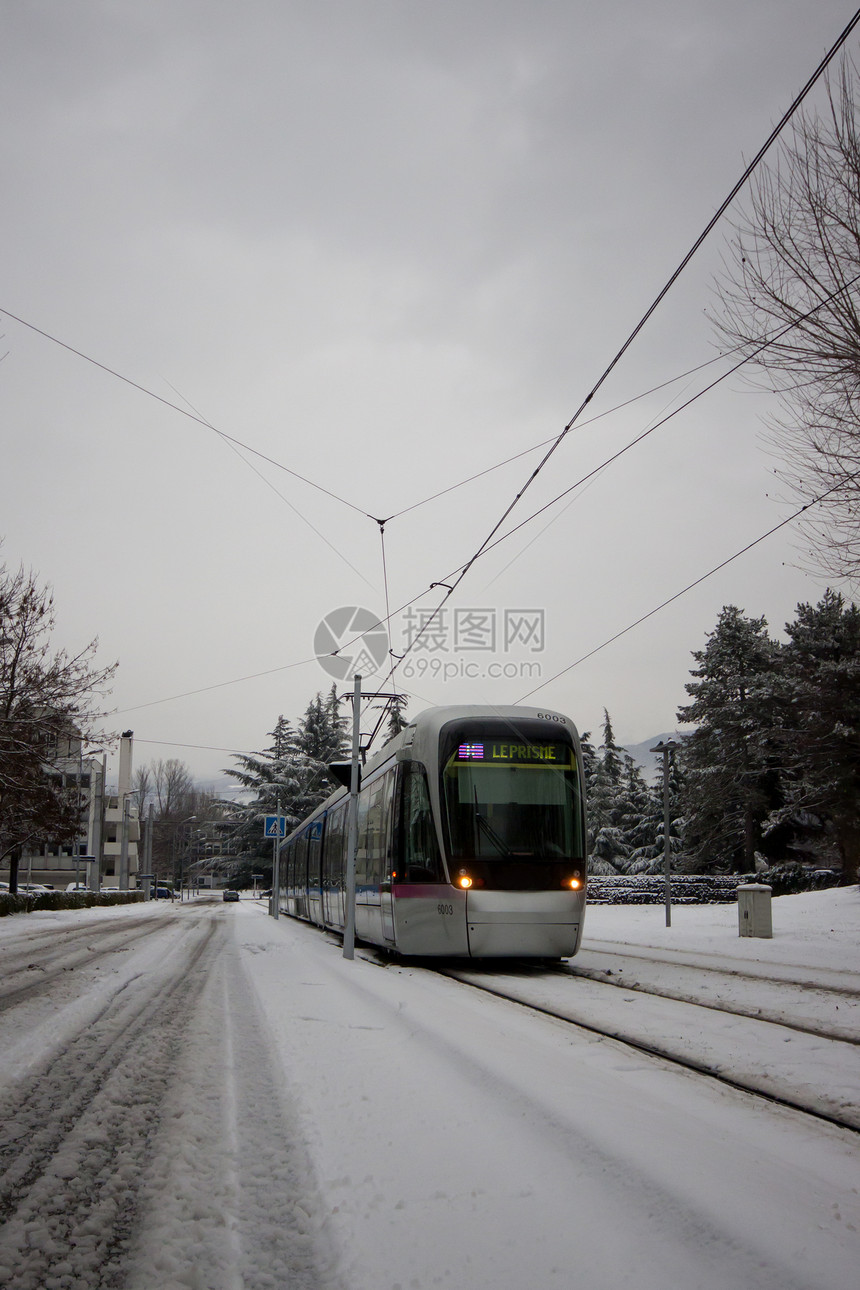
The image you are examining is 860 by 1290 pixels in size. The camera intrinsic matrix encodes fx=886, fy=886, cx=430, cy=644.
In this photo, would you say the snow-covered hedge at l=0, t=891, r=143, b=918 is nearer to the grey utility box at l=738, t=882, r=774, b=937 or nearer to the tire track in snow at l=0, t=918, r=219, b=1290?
the grey utility box at l=738, t=882, r=774, b=937

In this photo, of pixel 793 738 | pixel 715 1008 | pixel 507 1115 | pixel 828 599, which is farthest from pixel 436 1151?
pixel 828 599

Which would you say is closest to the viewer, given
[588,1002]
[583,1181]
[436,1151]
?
[583,1181]

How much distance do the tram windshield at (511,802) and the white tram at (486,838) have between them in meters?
0.01

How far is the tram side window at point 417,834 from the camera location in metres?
10.6

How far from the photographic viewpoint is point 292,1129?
13.3 ft

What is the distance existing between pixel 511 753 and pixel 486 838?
110 cm

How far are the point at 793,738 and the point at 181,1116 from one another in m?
34.4

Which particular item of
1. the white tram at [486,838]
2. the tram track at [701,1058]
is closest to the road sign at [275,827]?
the white tram at [486,838]

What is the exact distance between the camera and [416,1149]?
373cm

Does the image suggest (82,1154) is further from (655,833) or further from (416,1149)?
(655,833)

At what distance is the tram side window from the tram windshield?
30 cm

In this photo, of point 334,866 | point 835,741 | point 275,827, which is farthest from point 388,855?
point 835,741

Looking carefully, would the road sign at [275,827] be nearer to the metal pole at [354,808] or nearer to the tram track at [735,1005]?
the metal pole at [354,808]

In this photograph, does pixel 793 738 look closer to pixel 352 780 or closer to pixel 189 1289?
pixel 352 780
